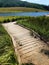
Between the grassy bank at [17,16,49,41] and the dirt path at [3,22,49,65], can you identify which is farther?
the grassy bank at [17,16,49,41]

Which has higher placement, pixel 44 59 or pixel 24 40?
pixel 44 59

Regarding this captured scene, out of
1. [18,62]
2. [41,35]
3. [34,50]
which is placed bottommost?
[41,35]

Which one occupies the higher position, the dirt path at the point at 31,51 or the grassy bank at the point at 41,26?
the dirt path at the point at 31,51

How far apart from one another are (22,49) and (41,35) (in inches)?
164

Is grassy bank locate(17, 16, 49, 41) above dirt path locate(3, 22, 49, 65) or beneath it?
beneath

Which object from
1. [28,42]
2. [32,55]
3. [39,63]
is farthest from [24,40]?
[39,63]

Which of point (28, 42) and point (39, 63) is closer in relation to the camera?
point (39, 63)

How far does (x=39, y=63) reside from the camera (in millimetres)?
9742

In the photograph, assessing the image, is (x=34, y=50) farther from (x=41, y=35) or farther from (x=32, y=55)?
(x=41, y=35)

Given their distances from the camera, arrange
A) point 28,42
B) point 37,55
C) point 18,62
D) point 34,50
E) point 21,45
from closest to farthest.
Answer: point 18,62
point 37,55
point 34,50
point 21,45
point 28,42

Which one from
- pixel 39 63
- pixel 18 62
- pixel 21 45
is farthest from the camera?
pixel 21 45

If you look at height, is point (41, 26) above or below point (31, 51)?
below

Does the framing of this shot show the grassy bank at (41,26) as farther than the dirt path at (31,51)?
Yes

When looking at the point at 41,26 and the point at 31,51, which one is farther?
the point at 41,26
